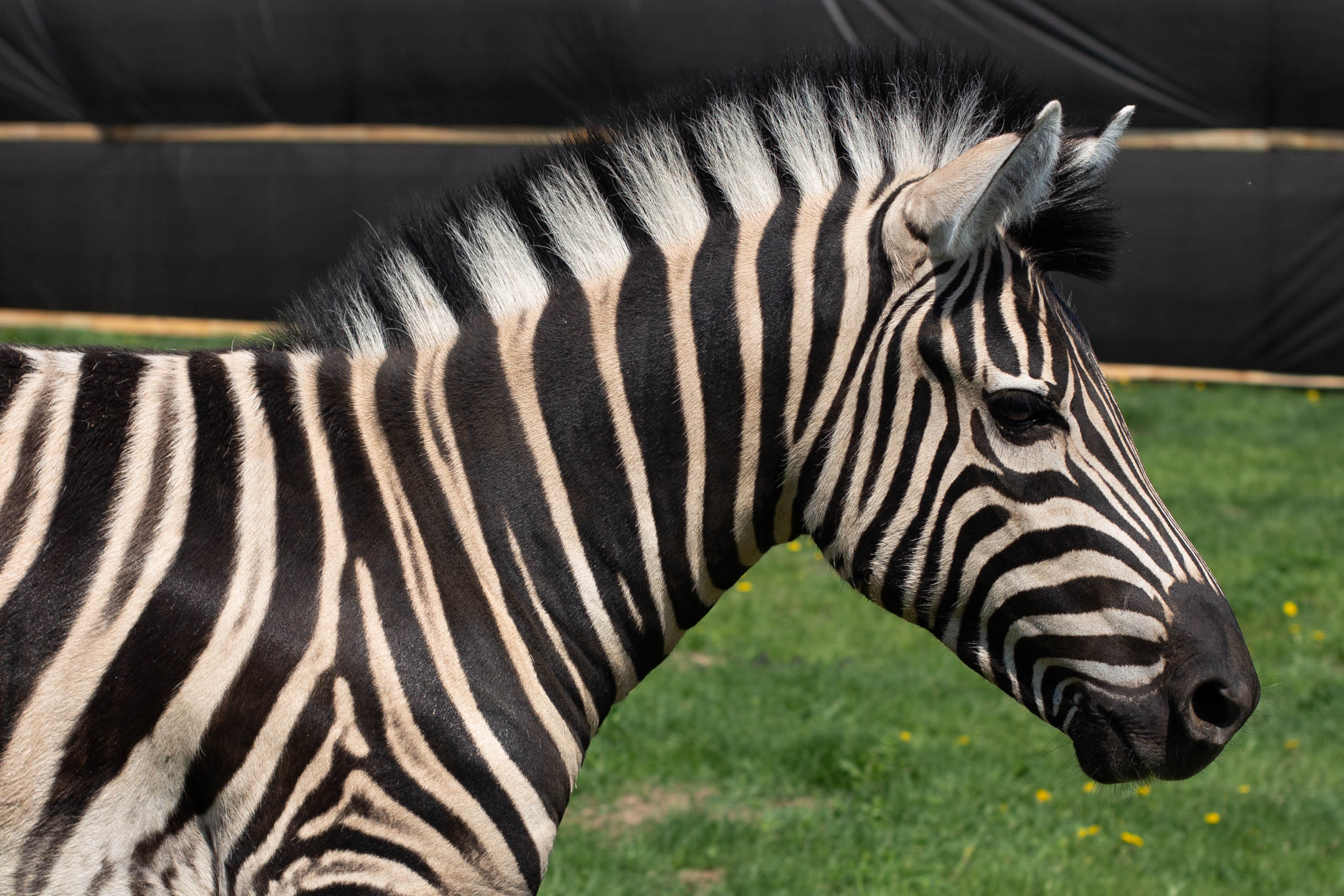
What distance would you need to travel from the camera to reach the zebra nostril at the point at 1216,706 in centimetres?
206

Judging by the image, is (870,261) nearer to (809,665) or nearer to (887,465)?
(887,465)

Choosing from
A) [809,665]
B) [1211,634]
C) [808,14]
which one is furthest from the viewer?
[808,14]

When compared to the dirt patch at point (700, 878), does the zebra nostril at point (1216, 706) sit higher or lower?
higher

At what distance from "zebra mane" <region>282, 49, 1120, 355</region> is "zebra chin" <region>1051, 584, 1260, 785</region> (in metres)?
0.73

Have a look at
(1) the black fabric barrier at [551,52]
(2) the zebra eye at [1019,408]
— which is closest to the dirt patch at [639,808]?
(2) the zebra eye at [1019,408]

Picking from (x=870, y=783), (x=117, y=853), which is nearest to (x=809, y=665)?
(x=870, y=783)

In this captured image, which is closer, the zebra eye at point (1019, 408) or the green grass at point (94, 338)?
the zebra eye at point (1019, 408)

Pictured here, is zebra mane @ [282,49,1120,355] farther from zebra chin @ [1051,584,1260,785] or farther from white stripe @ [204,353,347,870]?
zebra chin @ [1051,584,1260,785]

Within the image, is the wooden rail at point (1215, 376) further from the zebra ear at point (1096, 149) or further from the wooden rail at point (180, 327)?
the zebra ear at point (1096, 149)

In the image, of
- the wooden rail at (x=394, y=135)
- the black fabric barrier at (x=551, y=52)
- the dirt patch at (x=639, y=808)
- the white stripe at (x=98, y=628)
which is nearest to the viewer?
the white stripe at (x=98, y=628)

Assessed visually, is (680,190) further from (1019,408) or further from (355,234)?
(355,234)

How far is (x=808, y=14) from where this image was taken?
855 centimetres

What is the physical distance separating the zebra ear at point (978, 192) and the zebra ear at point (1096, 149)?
128mm

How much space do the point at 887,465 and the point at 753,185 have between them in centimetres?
61
